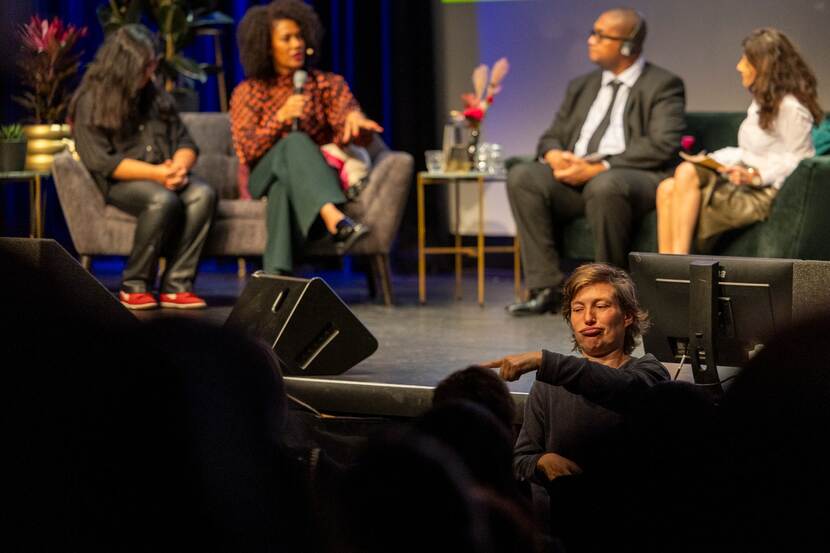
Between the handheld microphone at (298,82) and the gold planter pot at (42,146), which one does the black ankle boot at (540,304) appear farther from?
the gold planter pot at (42,146)

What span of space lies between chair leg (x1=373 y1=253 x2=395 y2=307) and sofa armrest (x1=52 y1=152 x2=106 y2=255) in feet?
3.54

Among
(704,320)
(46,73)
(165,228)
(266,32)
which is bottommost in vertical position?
(704,320)

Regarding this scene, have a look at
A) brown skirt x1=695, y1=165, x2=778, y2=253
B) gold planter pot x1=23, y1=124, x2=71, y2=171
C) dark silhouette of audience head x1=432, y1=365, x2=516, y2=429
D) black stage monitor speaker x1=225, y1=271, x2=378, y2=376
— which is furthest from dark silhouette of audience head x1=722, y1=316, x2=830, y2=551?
gold planter pot x1=23, y1=124, x2=71, y2=171

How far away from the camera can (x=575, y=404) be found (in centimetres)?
246

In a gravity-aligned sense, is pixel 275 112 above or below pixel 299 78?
below

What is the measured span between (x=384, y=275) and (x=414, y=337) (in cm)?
82

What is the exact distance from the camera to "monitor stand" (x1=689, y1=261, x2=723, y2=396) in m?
2.79

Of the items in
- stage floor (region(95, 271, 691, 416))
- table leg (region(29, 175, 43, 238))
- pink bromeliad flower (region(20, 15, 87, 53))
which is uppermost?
pink bromeliad flower (region(20, 15, 87, 53))

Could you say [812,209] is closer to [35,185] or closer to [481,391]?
[481,391]

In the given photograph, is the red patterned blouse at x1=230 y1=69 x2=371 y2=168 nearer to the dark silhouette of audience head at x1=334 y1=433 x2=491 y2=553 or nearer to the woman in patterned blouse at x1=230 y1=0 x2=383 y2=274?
the woman in patterned blouse at x1=230 y1=0 x2=383 y2=274

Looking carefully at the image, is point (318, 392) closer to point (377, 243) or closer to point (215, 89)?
point (377, 243)

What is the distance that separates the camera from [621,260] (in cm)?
448

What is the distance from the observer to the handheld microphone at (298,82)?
475 cm

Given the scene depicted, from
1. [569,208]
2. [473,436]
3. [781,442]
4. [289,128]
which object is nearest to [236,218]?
[289,128]
